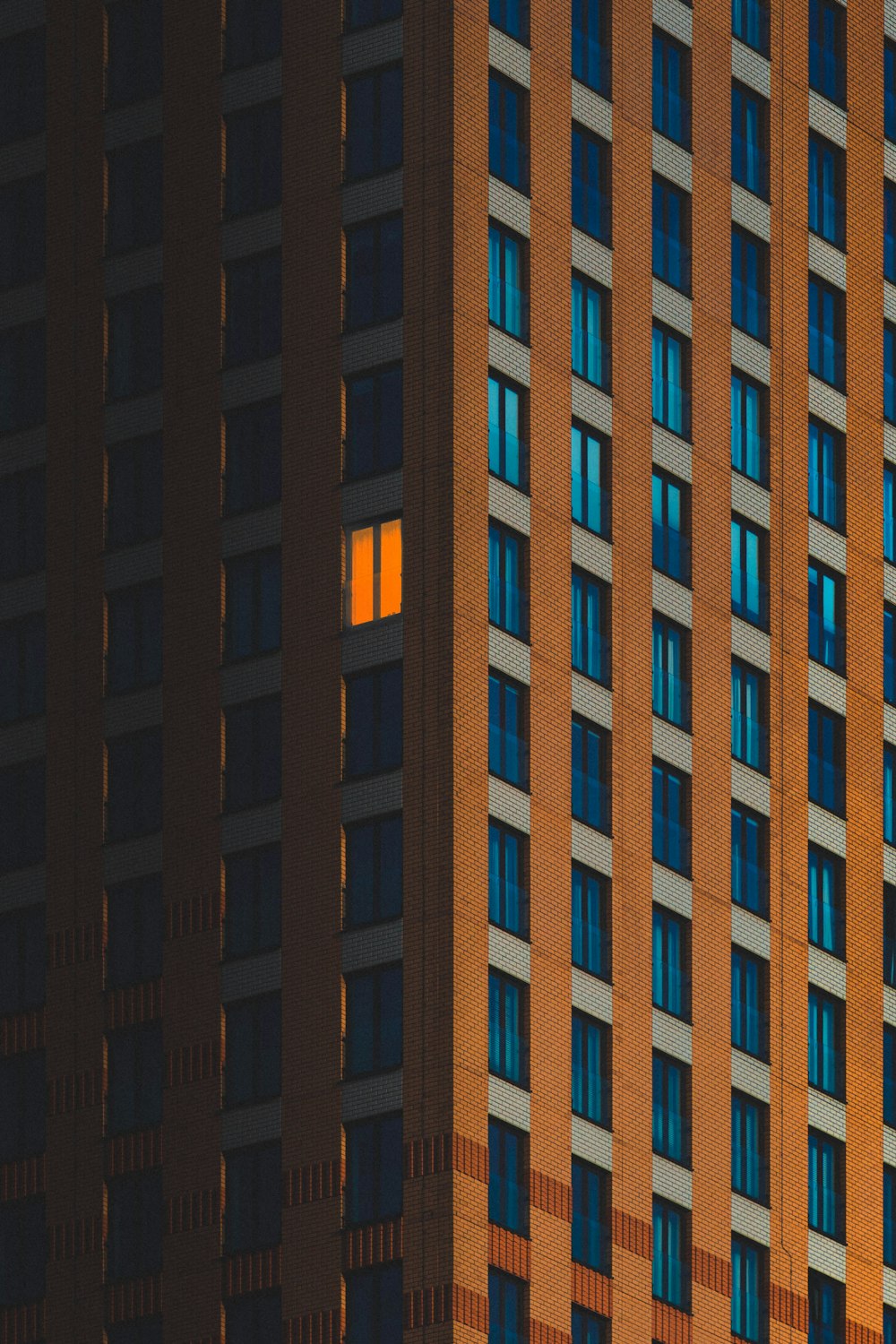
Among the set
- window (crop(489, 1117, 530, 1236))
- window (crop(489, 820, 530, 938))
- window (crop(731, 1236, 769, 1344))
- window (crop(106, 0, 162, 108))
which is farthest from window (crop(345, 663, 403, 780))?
window (crop(106, 0, 162, 108))

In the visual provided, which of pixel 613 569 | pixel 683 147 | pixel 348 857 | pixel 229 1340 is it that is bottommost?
pixel 229 1340

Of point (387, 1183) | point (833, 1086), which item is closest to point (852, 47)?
point (833, 1086)

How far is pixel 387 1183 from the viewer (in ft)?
343

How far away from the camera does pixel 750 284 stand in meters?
121

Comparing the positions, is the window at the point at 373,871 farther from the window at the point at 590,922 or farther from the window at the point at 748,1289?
the window at the point at 748,1289

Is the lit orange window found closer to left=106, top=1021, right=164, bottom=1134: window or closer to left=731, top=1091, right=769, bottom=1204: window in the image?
left=106, top=1021, right=164, bottom=1134: window

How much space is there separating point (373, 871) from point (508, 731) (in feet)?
16.6

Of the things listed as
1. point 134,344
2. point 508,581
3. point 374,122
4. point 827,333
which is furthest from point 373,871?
point 827,333

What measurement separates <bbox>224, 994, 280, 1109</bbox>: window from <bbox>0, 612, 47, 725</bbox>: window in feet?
40.0

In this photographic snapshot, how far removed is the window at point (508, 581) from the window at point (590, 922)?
646cm

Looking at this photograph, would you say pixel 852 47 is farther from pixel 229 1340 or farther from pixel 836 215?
pixel 229 1340

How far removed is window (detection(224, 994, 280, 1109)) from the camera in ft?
355

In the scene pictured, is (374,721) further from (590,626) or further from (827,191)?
(827,191)

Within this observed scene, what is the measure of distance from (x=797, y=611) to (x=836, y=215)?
12.4 m
